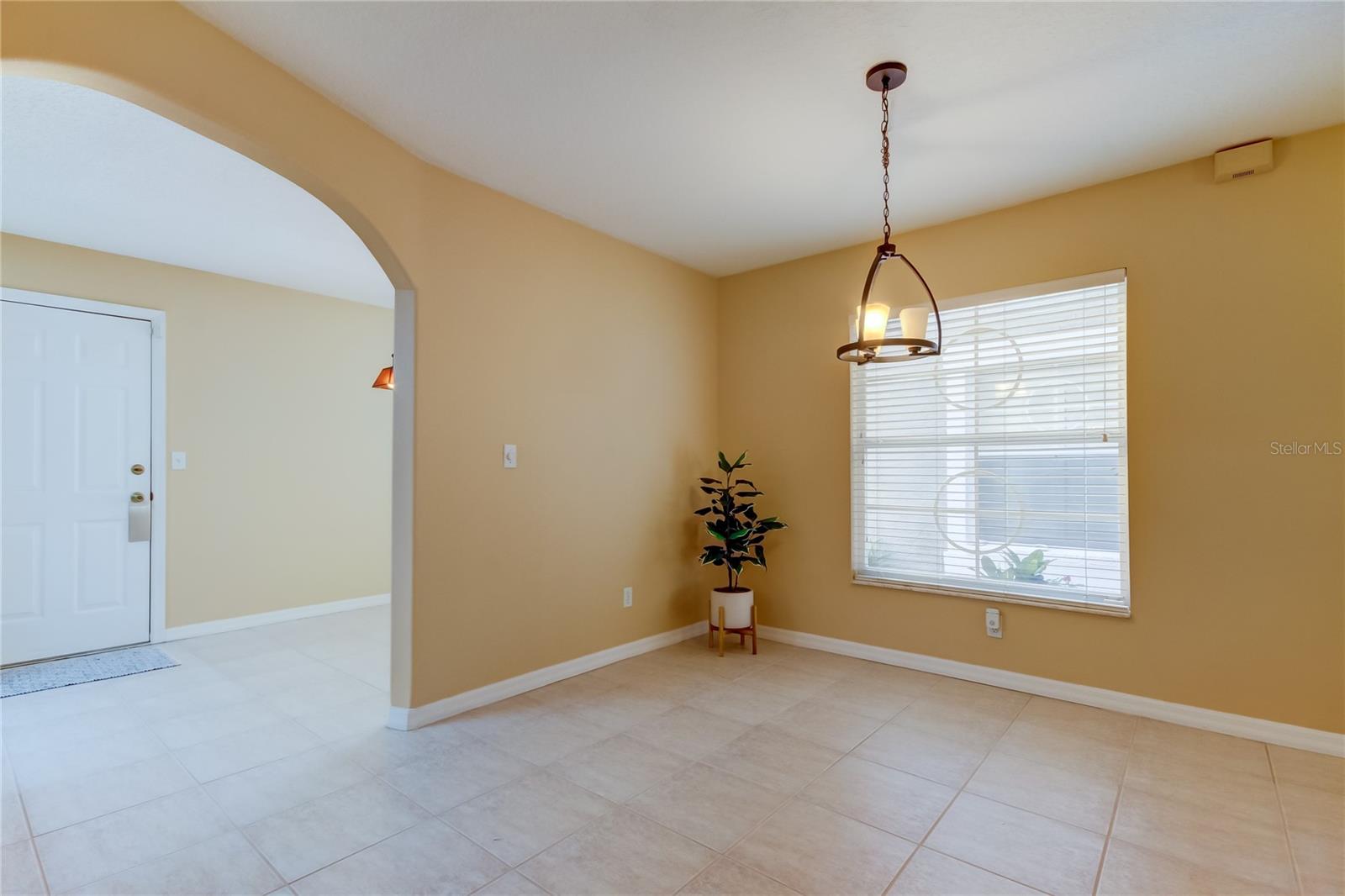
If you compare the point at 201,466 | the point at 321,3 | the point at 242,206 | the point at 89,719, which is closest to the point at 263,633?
the point at 201,466

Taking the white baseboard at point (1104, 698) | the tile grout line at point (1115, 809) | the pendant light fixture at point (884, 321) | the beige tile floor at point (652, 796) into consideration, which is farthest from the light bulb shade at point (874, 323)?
the white baseboard at point (1104, 698)

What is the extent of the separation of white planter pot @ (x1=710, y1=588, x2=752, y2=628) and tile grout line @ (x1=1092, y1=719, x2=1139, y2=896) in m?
2.01

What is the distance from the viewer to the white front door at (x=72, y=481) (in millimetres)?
3738

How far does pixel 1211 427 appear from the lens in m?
2.85

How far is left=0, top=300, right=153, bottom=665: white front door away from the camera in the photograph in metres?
3.74

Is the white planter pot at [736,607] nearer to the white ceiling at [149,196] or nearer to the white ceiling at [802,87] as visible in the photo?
the white ceiling at [802,87]

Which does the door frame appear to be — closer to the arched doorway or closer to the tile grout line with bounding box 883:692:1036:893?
the arched doorway

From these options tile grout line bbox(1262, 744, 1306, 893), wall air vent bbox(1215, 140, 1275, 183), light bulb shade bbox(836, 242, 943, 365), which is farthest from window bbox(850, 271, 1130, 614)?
light bulb shade bbox(836, 242, 943, 365)

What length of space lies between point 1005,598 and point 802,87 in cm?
270

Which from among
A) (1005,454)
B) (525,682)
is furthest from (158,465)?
(1005,454)

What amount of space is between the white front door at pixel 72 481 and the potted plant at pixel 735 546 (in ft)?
12.3

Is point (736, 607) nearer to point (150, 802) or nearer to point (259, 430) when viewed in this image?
point (150, 802)

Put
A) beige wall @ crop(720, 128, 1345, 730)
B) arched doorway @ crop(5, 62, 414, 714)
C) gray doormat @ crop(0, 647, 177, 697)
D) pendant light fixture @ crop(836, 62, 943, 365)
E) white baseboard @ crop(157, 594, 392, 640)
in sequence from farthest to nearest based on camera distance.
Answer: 1. white baseboard @ crop(157, 594, 392, 640)
2. gray doormat @ crop(0, 647, 177, 697)
3. arched doorway @ crop(5, 62, 414, 714)
4. beige wall @ crop(720, 128, 1345, 730)
5. pendant light fixture @ crop(836, 62, 943, 365)

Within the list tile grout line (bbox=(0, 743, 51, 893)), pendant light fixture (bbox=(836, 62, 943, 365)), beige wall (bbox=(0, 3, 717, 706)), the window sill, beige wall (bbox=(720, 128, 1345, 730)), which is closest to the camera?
tile grout line (bbox=(0, 743, 51, 893))
